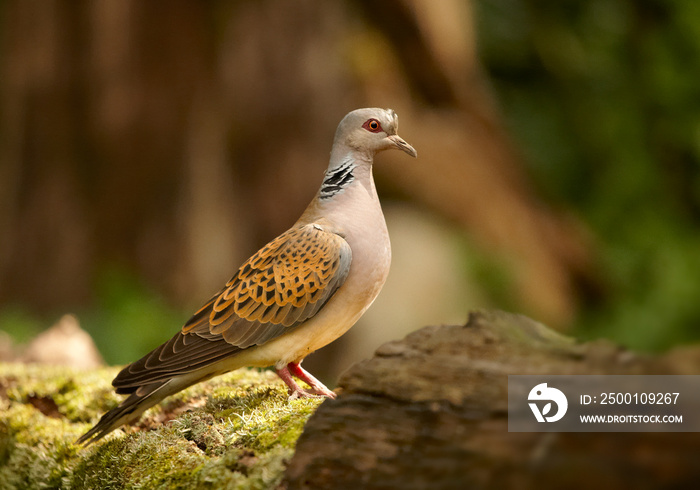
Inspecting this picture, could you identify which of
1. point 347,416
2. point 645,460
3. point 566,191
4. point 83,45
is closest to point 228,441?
point 347,416

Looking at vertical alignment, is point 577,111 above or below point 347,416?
above

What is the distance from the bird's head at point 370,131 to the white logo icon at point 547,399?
1.80 m

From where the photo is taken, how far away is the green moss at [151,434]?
308cm

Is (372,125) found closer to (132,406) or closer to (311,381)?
(311,381)

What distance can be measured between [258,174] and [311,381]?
5629 millimetres

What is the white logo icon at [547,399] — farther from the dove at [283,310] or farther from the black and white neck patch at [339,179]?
the black and white neck patch at [339,179]

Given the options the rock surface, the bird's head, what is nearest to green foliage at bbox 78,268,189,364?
the bird's head

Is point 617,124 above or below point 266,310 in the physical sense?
above

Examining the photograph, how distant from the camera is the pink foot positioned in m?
3.65

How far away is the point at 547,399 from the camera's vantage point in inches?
93.9

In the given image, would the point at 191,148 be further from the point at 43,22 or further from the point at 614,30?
the point at 614,30

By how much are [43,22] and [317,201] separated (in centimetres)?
746

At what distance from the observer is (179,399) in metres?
4.39

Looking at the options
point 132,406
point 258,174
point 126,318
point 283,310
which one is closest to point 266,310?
point 283,310
